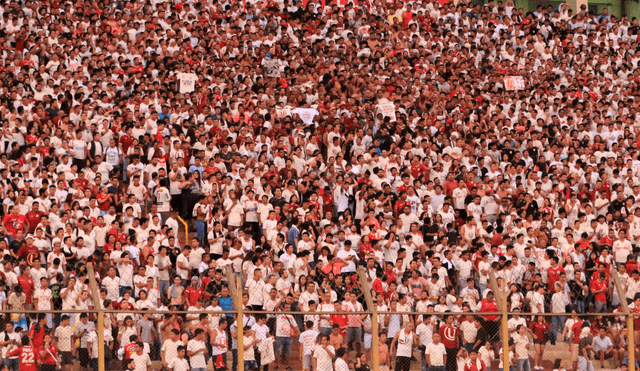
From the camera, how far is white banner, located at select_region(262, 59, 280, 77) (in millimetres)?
28172

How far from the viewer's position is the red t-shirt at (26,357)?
14195 mm

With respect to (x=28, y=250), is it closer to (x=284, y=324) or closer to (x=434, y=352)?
(x=284, y=324)

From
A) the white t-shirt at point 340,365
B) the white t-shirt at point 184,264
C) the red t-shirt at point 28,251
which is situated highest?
the red t-shirt at point 28,251

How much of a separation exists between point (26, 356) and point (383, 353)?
16.3 feet

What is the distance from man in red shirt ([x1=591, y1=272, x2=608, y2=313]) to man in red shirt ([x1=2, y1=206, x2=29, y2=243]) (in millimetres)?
11036

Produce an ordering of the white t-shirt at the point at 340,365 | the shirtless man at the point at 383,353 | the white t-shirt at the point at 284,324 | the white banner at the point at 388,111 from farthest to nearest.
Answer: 1. the white banner at the point at 388,111
2. the white t-shirt at the point at 284,324
3. the white t-shirt at the point at 340,365
4. the shirtless man at the point at 383,353

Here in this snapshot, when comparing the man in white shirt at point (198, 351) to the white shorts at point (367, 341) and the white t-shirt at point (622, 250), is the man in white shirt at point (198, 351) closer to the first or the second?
the white shorts at point (367, 341)

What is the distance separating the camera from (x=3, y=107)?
2345 centimetres

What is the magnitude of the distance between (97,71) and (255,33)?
5736 mm

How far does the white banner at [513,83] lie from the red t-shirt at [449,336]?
51.0 feet

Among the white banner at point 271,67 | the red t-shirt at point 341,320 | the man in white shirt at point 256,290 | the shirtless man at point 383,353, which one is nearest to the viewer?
the shirtless man at point 383,353

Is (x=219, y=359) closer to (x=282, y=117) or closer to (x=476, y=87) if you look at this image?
(x=282, y=117)

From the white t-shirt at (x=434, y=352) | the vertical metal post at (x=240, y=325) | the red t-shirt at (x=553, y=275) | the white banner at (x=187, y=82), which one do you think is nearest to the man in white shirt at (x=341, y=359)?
the white t-shirt at (x=434, y=352)

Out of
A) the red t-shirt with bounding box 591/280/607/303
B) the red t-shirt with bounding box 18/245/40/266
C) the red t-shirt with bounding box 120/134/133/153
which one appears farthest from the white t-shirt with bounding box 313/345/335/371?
the red t-shirt with bounding box 120/134/133/153
